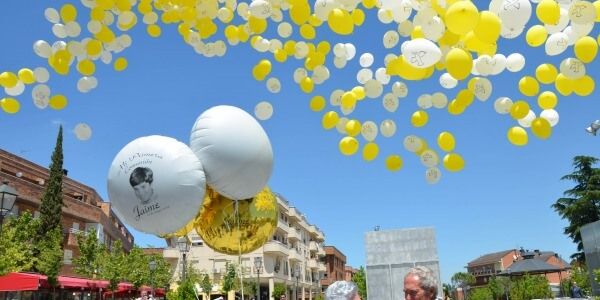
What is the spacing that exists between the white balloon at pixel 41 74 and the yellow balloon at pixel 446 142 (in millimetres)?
4026

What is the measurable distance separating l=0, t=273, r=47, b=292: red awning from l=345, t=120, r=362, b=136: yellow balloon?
15.0 m

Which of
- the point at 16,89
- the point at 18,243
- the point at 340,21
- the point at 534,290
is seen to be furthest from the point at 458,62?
the point at 534,290

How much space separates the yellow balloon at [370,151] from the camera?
17.5 ft

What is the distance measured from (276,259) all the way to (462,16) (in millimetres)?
47011

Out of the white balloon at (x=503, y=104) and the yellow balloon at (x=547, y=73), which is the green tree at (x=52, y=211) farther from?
the yellow balloon at (x=547, y=73)

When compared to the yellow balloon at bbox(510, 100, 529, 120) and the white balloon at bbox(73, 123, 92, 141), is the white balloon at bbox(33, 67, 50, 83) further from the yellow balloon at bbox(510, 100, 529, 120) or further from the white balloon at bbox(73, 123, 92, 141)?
the yellow balloon at bbox(510, 100, 529, 120)

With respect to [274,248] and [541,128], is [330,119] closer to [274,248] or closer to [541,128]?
[541,128]

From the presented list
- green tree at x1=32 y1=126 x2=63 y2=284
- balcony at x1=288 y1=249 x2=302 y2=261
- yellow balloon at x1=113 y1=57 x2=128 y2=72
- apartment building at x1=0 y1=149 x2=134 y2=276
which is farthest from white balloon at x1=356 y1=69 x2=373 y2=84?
balcony at x1=288 y1=249 x2=302 y2=261

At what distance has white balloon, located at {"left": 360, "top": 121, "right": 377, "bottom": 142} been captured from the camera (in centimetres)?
530

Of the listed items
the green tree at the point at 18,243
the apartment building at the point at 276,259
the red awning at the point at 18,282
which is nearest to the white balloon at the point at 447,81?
the red awning at the point at 18,282

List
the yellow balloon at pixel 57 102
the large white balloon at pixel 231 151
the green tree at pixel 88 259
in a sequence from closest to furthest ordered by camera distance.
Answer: the large white balloon at pixel 231 151 < the yellow balloon at pixel 57 102 < the green tree at pixel 88 259

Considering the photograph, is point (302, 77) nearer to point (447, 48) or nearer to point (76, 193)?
point (447, 48)

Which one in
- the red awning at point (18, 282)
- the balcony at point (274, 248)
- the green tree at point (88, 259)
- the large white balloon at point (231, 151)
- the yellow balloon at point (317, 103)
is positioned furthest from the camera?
the balcony at point (274, 248)

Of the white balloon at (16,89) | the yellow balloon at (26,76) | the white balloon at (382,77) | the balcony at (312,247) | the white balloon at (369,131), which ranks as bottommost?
the white balloon at (369,131)
